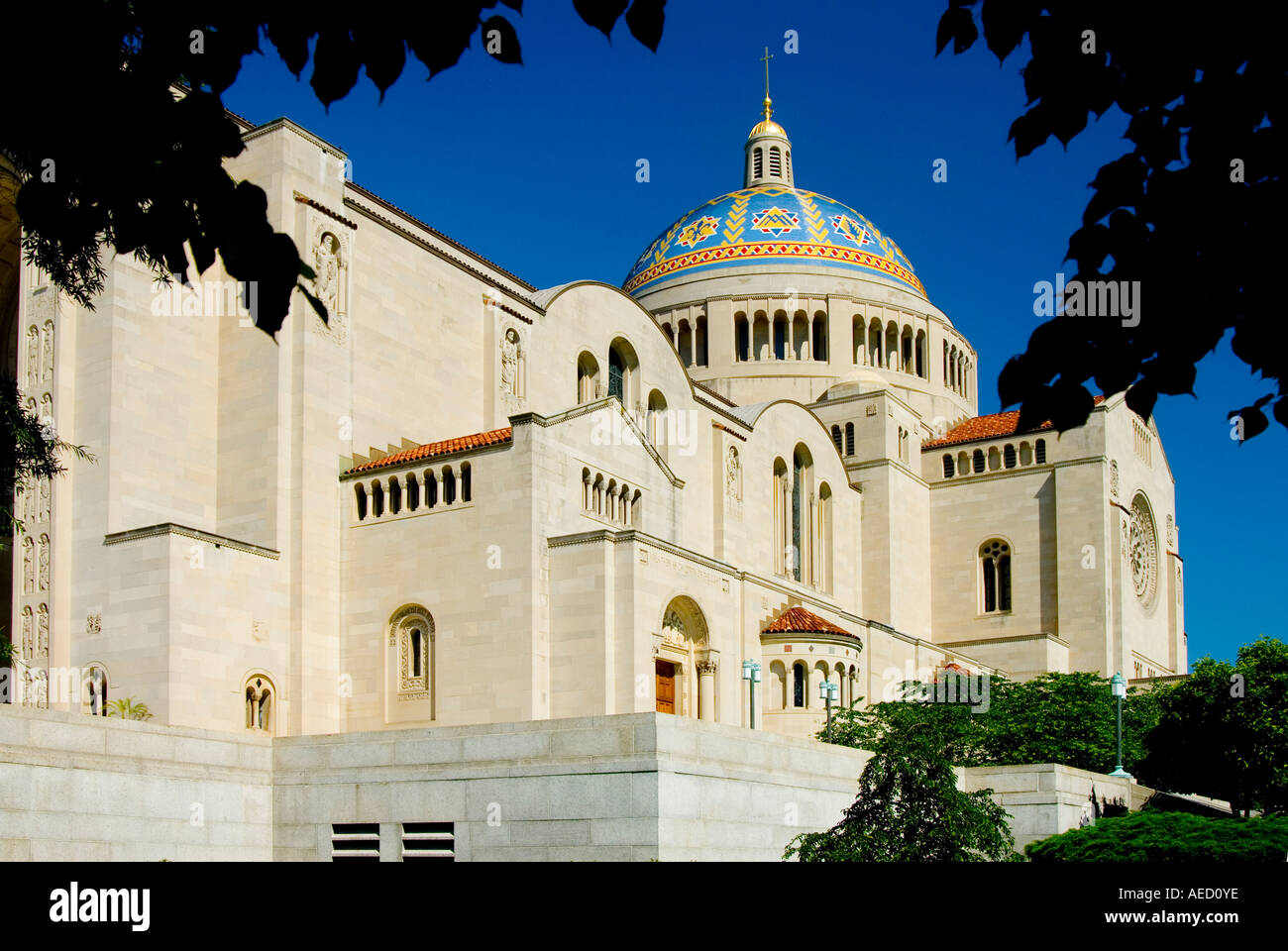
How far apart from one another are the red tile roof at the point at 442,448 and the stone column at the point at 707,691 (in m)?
7.62

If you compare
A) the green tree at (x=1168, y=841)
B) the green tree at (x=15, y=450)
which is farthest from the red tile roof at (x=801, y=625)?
the green tree at (x=15, y=450)

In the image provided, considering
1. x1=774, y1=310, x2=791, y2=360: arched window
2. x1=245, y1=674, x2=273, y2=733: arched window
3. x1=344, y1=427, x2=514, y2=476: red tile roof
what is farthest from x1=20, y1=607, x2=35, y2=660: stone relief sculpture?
x1=774, y1=310, x2=791, y2=360: arched window

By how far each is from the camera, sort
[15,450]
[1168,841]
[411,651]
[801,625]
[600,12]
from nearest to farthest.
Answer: [600,12], [15,450], [1168,841], [411,651], [801,625]

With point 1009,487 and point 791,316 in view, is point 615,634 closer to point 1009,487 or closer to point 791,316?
point 1009,487

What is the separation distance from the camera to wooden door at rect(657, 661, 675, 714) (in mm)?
36344

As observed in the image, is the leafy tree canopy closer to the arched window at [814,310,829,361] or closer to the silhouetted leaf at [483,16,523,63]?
the arched window at [814,310,829,361]

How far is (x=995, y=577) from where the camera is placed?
5928 cm

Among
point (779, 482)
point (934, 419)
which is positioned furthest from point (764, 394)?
point (779, 482)

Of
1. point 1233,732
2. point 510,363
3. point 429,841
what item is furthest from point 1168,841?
point 510,363

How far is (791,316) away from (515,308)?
25970mm

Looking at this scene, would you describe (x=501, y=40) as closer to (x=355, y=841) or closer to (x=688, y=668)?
(x=355, y=841)

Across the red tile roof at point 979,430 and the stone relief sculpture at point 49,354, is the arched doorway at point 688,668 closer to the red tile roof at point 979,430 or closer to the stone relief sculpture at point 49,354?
the stone relief sculpture at point 49,354

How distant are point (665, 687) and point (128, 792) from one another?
1560cm
